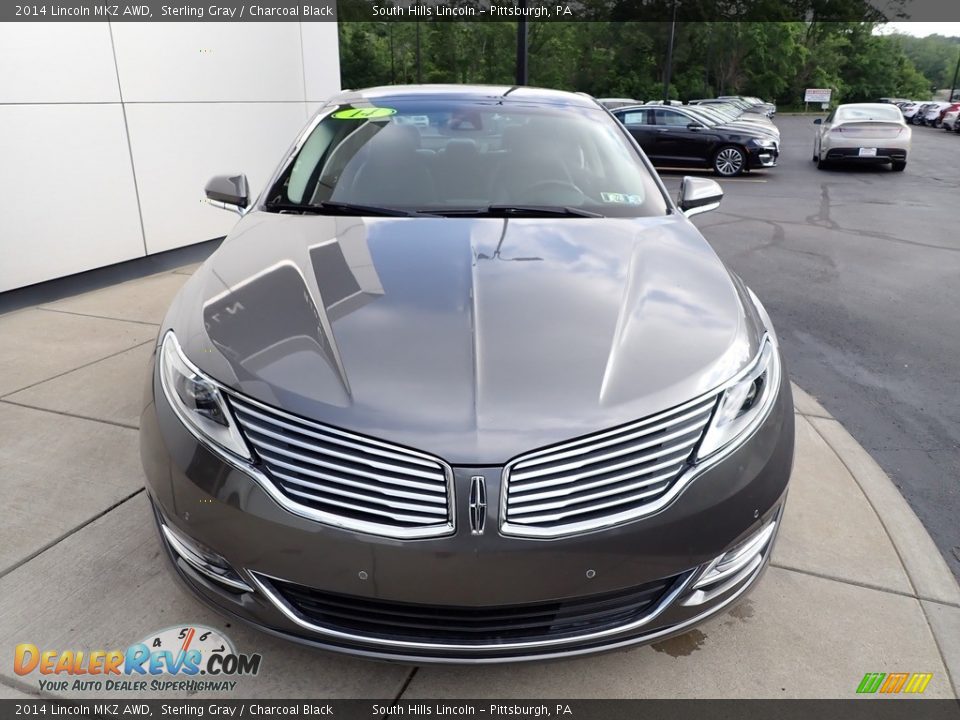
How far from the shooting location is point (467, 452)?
1.70m

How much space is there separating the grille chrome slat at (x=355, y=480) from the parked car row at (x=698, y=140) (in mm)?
14859

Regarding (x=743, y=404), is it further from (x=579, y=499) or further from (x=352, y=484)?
(x=352, y=484)

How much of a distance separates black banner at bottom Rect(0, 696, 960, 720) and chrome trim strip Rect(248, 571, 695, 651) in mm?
347

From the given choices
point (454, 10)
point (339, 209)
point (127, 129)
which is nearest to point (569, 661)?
point (339, 209)

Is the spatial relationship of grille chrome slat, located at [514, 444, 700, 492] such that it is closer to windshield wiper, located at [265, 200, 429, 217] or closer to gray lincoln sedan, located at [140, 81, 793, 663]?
gray lincoln sedan, located at [140, 81, 793, 663]

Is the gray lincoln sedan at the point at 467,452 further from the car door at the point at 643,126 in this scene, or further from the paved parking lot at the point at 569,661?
the car door at the point at 643,126

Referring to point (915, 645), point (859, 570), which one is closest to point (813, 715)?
point (915, 645)

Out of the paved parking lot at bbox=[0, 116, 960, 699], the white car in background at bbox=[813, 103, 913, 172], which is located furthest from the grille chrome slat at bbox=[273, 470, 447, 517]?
the white car in background at bbox=[813, 103, 913, 172]

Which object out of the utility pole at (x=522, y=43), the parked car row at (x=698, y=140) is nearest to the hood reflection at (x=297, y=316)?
the utility pole at (x=522, y=43)

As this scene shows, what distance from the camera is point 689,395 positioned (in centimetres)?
187

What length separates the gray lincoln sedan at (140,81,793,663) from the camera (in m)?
1.71

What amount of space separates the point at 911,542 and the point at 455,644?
2.03m

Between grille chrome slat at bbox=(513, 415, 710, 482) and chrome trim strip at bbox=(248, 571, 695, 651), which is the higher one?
grille chrome slat at bbox=(513, 415, 710, 482)

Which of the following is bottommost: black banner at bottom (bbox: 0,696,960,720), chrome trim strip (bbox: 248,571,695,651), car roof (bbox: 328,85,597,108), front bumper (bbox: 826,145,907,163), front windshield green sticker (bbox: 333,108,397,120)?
front bumper (bbox: 826,145,907,163)
